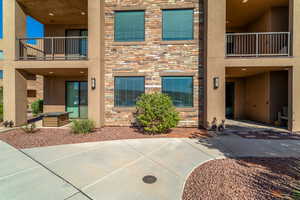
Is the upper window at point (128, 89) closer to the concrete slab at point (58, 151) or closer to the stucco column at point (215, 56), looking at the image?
the concrete slab at point (58, 151)

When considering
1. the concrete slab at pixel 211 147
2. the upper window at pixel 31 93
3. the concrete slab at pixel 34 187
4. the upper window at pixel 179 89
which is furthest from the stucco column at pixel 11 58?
the upper window at pixel 31 93

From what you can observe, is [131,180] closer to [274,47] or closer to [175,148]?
[175,148]

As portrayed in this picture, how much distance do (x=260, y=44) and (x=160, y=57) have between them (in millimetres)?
6787

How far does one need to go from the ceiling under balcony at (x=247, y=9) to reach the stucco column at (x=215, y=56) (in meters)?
1.70

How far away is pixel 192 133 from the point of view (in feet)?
22.5

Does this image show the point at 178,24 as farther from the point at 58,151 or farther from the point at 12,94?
the point at 12,94

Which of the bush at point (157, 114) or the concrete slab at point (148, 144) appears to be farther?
the bush at point (157, 114)

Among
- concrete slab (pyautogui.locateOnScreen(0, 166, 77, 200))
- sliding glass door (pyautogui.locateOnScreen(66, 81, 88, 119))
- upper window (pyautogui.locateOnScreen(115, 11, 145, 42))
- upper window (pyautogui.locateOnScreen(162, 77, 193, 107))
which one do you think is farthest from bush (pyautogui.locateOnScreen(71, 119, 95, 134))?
upper window (pyautogui.locateOnScreen(115, 11, 145, 42))

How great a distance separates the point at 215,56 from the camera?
718 centimetres

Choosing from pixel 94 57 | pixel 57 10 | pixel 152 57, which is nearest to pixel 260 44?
pixel 152 57

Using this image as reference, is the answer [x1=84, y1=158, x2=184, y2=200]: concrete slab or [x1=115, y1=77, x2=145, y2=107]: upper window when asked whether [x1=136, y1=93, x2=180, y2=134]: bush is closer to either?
[x1=115, y1=77, x2=145, y2=107]: upper window

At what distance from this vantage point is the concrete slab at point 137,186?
2.69 metres

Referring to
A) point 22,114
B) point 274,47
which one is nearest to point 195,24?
point 274,47

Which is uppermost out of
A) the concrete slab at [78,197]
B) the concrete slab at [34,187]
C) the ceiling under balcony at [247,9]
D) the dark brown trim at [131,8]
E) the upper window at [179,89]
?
the ceiling under balcony at [247,9]
